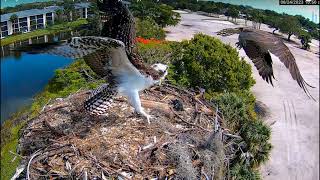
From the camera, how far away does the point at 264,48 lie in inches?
186

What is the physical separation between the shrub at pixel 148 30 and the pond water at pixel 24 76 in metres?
2.80

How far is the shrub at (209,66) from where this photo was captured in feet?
41.5

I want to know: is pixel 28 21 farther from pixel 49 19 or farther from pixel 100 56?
pixel 100 56

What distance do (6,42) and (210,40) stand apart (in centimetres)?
1018

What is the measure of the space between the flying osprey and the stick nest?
189 centimetres

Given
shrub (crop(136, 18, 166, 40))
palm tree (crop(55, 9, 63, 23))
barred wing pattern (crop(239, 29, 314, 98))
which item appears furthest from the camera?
palm tree (crop(55, 9, 63, 23))

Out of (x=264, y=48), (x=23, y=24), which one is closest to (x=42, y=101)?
(x=23, y=24)

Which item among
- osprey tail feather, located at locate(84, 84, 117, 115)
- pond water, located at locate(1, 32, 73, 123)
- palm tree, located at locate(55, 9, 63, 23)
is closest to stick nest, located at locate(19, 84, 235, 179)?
osprey tail feather, located at locate(84, 84, 117, 115)

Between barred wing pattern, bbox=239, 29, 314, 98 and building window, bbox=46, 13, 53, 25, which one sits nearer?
barred wing pattern, bbox=239, 29, 314, 98

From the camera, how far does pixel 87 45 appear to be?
5070 millimetres

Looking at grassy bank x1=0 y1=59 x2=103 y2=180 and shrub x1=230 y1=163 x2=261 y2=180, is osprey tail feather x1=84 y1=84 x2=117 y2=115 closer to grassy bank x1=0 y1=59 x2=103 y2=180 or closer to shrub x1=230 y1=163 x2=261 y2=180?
shrub x1=230 y1=163 x2=261 y2=180

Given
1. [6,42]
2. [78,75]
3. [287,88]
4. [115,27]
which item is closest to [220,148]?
[115,27]

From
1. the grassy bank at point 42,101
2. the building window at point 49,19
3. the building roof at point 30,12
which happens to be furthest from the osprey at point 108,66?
the building window at point 49,19

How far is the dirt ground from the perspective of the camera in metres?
9.70
